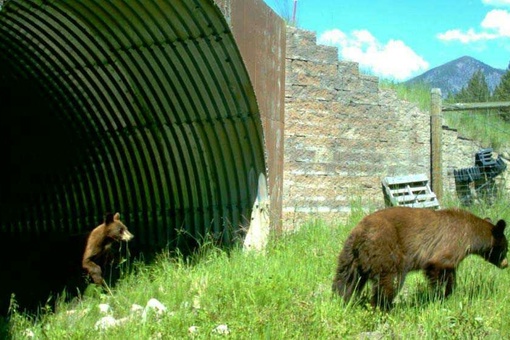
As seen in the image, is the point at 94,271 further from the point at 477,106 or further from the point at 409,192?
the point at 477,106

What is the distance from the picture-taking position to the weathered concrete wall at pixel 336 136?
1192cm

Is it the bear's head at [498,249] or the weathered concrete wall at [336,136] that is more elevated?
the weathered concrete wall at [336,136]

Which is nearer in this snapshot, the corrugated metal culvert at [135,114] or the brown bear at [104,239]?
the corrugated metal culvert at [135,114]

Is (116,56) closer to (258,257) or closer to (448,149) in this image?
(258,257)

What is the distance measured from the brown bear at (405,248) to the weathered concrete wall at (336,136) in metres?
3.60

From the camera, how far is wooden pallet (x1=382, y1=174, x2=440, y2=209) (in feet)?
41.7

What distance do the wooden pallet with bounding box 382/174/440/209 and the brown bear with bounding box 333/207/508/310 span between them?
168 inches

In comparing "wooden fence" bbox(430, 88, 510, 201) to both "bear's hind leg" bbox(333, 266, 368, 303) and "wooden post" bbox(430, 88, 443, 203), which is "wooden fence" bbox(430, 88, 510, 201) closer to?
"wooden post" bbox(430, 88, 443, 203)

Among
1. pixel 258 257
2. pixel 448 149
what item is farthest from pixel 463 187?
pixel 258 257

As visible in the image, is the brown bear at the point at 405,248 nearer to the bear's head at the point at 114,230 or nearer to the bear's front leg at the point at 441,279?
the bear's front leg at the point at 441,279

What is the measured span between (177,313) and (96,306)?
130 cm

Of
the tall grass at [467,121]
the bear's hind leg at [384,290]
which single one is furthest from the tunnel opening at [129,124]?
the tall grass at [467,121]

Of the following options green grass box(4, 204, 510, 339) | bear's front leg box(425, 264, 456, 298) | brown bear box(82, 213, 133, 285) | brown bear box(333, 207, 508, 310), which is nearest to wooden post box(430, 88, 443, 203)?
green grass box(4, 204, 510, 339)

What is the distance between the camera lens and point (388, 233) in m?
7.52
